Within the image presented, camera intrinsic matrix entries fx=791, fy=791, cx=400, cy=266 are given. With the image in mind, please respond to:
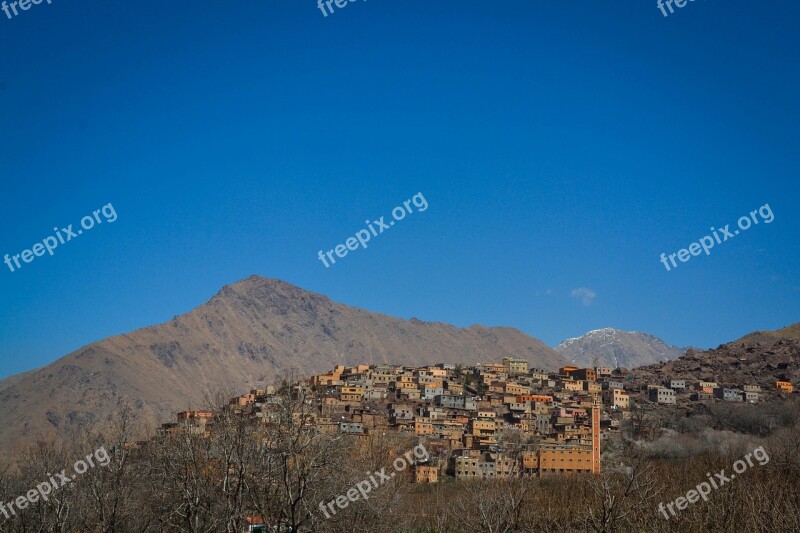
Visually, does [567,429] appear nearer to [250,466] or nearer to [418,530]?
[418,530]

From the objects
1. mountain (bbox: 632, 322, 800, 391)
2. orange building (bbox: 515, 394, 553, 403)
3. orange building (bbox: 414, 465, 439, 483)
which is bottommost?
mountain (bbox: 632, 322, 800, 391)

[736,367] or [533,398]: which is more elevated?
[533,398]

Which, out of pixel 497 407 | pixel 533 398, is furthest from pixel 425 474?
pixel 533 398

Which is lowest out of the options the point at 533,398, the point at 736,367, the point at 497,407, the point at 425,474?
the point at 736,367

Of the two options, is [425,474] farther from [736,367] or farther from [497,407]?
[736,367]

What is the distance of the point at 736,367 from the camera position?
116m

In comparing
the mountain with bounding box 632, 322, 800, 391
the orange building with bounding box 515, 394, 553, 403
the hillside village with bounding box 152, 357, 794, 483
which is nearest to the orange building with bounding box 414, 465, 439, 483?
the hillside village with bounding box 152, 357, 794, 483

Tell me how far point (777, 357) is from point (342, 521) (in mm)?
104384

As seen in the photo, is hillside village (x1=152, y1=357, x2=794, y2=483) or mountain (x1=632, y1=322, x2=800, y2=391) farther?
mountain (x1=632, y1=322, x2=800, y2=391)

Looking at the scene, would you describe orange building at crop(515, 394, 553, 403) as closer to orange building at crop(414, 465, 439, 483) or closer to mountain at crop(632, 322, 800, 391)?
mountain at crop(632, 322, 800, 391)

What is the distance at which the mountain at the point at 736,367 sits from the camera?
10557 cm

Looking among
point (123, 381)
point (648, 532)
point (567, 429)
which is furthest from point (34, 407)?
point (648, 532)

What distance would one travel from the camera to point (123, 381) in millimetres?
167625

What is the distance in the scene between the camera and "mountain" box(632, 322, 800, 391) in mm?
105569
